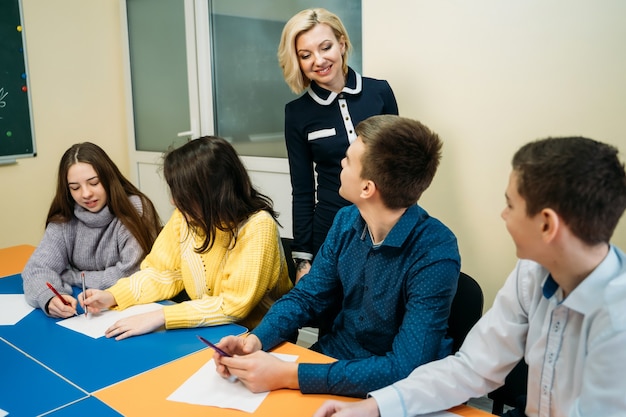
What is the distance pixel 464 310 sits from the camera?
1.49 meters

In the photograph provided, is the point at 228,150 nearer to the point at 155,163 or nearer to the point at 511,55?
the point at 511,55

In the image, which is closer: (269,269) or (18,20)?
(269,269)

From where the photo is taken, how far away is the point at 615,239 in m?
1.93

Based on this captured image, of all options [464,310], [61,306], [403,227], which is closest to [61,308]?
[61,306]

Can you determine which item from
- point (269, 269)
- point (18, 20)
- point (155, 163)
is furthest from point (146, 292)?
point (18, 20)

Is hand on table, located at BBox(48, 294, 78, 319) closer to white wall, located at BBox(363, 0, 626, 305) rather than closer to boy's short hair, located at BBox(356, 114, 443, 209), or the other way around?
boy's short hair, located at BBox(356, 114, 443, 209)

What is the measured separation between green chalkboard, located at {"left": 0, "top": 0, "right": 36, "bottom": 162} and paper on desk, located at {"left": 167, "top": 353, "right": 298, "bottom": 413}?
9.28ft

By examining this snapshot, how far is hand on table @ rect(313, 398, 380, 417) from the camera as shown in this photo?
1021 millimetres

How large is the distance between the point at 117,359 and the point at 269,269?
1.73 feet

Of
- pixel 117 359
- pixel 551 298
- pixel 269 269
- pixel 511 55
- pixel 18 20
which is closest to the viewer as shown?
pixel 551 298

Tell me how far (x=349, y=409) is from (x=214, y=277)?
859mm

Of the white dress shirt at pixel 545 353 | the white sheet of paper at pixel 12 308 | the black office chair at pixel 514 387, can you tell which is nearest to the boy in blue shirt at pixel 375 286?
the white dress shirt at pixel 545 353

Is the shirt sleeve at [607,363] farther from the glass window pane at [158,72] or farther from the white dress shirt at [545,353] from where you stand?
the glass window pane at [158,72]

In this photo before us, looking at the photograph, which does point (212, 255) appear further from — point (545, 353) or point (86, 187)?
point (545, 353)
